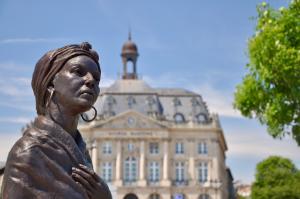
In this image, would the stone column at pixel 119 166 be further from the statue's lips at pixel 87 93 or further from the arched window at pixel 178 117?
the statue's lips at pixel 87 93

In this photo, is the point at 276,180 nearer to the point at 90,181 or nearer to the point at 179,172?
the point at 179,172

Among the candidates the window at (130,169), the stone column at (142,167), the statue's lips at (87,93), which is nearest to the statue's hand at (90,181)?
the statue's lips at (87,93)

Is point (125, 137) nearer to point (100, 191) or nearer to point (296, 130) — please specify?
point (296, 130)

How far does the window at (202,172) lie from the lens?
264 ft

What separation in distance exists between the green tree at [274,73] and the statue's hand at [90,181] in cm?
1651

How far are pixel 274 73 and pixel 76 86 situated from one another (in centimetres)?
1751

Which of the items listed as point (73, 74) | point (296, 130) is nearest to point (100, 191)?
point (73, 74)

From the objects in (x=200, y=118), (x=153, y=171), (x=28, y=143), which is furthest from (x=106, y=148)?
(x=28, y=143)

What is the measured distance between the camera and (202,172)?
8094 cm

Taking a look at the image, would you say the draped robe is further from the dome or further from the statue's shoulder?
the dome

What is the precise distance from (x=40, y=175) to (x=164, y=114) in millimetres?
79088

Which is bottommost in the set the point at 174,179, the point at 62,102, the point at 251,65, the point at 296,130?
the point at 62,102

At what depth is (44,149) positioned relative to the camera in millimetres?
4555

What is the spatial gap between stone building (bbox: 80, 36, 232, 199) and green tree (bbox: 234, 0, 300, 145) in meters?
55.4
